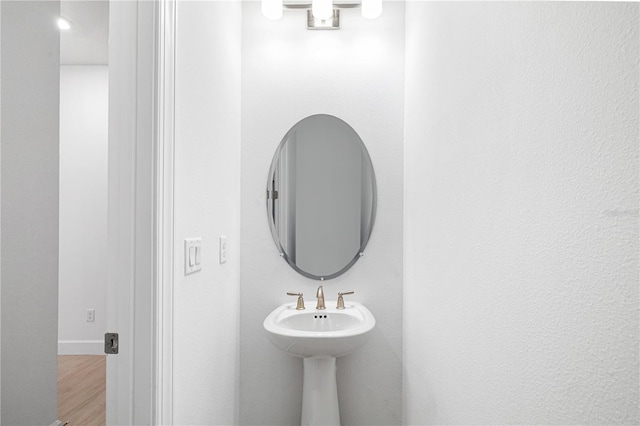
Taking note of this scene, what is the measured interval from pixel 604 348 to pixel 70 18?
3275 millimetres

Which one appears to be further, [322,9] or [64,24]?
[64,24]

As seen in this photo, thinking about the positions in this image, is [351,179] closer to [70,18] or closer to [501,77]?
[501,77]

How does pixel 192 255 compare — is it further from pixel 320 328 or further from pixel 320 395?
pixel 320 395

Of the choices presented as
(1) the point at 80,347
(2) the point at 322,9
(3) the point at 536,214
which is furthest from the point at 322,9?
(1) the point at 80,347

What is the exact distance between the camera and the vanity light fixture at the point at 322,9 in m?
1.70

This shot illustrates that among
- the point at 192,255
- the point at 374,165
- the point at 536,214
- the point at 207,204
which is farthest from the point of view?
the point at 374,165

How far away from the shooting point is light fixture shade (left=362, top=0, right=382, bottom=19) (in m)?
1.70

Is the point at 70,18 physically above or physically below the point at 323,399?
above

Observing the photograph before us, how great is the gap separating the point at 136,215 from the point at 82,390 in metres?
2.28

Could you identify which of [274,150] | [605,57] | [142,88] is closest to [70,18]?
[274,150]

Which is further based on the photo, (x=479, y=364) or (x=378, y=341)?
(x=378, y=341)

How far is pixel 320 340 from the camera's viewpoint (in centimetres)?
141

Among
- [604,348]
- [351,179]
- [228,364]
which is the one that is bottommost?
[228,364]

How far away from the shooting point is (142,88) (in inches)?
35.3
